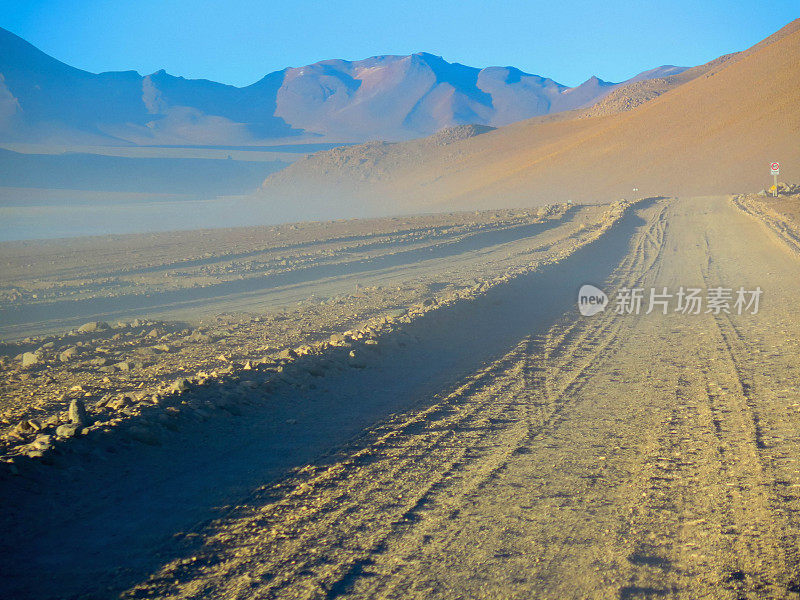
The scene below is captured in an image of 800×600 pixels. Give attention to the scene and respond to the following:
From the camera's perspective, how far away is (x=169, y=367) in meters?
9.85

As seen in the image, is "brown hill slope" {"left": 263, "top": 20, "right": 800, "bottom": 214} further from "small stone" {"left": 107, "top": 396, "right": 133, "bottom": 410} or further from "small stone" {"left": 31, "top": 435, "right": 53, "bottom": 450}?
"small stone" {"left": 31, "top": 435, "right": 53, "bottom": 450}

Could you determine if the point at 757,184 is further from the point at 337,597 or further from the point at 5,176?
the point at 5,176

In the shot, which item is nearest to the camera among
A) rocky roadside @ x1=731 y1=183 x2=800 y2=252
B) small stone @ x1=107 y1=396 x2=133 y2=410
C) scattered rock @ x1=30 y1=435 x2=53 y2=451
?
scattered rock @ x1=30 y1=435 x2=53 y2=451

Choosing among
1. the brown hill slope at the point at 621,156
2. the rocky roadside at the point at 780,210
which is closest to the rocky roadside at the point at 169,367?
the rocky roadside at the point at 780,210

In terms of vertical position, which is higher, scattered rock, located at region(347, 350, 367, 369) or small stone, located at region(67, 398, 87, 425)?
small stone, located at region(67, 398, 87, 425)

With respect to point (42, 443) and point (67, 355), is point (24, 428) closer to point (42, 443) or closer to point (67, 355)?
point (42, 443)

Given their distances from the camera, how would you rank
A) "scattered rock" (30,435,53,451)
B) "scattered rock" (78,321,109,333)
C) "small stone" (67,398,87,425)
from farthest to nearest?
"scattered rock" (78,321,109,333)
"small stone" (67,398,87,425)
"scattered rock" (30,435,53,451)

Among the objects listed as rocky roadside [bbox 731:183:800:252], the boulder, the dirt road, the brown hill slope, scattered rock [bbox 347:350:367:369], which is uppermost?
the brown hill slope

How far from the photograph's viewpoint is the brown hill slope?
64.6m

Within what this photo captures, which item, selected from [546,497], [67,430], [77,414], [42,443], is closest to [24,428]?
[77,414]

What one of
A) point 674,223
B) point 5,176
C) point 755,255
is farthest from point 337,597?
point 5,176

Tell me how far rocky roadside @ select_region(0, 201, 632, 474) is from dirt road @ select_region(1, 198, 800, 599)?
135 cm

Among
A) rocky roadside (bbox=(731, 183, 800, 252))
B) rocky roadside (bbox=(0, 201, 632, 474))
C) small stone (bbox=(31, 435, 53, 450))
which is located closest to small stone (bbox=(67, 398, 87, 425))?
rocky roadside (bbox=(0, 201, 632, 474))

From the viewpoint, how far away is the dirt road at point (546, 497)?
4191mm
